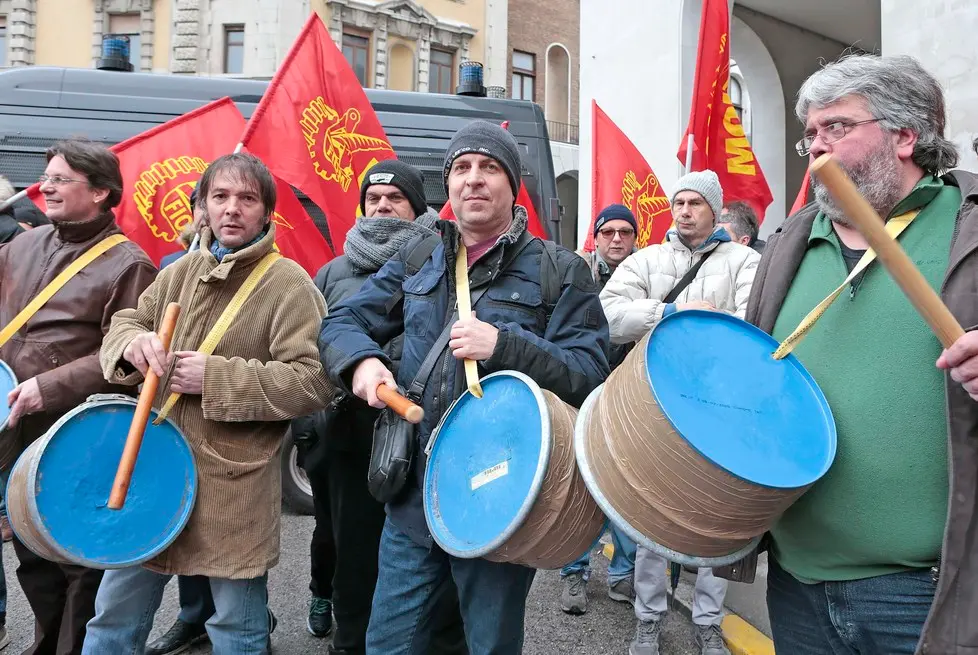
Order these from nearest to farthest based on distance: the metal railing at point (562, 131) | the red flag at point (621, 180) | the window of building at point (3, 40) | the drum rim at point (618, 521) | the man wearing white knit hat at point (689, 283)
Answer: the drum rim at point (618, 521) < the man wearing white knit hat at point (689, 283) < the red flag at point (621, 180) < the window of building at point (3, 40) < the metal railing at point (562, 131)

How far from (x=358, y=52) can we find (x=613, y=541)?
1976 cm

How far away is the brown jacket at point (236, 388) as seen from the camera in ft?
7.64

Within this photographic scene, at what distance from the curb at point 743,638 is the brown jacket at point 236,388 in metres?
2.29

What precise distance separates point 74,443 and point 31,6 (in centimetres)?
2223

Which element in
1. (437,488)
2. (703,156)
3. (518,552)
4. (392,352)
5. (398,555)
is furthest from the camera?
(703,156)

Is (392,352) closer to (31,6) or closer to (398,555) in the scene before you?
(398,555)

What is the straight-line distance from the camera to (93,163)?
2.88 meters

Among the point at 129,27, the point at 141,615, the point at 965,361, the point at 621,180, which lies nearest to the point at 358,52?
the point at 129,27

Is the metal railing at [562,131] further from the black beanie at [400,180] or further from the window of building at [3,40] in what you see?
the black beanie at [400,180]

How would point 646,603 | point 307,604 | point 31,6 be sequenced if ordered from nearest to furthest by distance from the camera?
point 646,603
point 307,604
point 31,6

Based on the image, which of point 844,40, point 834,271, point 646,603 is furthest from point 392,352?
point 844,40

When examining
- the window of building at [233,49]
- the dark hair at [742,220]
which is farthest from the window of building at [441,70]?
the dark hair at [742,220]

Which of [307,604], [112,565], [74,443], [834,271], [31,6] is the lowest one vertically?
[307,604]

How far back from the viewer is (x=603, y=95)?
9703 mm
